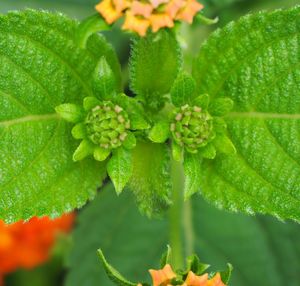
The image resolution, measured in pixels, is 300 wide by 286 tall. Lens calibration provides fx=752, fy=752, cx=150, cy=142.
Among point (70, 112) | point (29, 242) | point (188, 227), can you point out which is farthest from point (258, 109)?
point (29, 242)

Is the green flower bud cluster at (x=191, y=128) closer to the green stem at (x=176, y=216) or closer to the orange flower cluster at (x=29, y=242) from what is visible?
the green stem at (x=176, y=216)

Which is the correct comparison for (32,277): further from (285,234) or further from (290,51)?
(290,51)

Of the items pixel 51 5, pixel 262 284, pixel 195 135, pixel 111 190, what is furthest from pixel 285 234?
pixel 51 5

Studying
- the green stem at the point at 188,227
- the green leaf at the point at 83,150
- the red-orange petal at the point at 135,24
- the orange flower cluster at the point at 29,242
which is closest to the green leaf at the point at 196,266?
the green leaf at the point at 83,150

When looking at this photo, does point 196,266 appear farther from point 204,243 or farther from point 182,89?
point 204,243

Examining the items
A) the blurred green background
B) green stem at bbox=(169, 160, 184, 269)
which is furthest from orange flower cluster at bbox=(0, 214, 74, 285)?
green stem at bbox=(169, 160, 184, 269)
